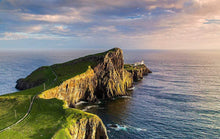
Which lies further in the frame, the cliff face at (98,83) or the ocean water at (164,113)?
the cliff face at (98,83)

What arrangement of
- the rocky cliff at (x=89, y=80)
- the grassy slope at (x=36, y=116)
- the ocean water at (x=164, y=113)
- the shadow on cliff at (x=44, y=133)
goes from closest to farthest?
the shadow on cliff at (x=44, y=133)
the grassy slope at (x=36, y=116)
the ocean water at (x=164, y=113)
the rocky cliff at (x=89, y=80)

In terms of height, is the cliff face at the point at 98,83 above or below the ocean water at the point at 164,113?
above

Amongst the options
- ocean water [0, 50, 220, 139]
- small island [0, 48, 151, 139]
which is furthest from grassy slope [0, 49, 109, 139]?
ocean water [0, 50, 220, 139]

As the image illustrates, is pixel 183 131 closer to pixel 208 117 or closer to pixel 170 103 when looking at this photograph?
pixel 208 117

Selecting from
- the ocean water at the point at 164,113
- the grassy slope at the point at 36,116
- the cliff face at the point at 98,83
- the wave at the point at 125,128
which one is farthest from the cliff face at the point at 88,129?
the cliff face at the point at 98,83

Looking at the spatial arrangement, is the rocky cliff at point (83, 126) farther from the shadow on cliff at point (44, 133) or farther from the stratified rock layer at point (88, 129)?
the shadow on cliff at point (44, 133)

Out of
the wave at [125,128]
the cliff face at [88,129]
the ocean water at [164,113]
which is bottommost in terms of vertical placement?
the wave at [125,128]

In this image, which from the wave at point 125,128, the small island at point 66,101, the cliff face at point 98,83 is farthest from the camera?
the cliff face at point 98,83

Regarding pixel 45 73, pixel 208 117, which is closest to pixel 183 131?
pixel 208 117
